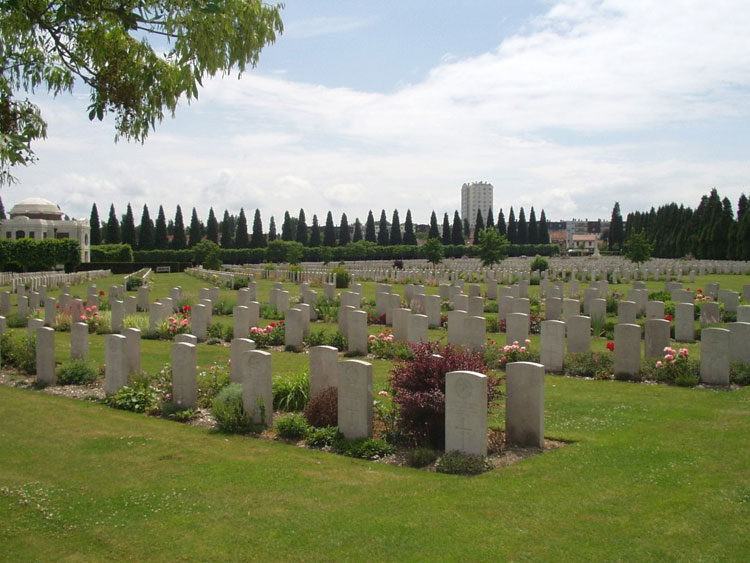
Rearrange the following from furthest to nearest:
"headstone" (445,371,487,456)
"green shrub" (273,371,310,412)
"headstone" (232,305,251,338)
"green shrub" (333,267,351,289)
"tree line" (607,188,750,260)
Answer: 1. "tree line" (607,188,750,260)
2. "green shrub" (333,267,351,289)
3. "headstone" (232,305,251,338)
4. "green shrub" (273,371,310,412)
5. "headstone" (445,371,487,456)

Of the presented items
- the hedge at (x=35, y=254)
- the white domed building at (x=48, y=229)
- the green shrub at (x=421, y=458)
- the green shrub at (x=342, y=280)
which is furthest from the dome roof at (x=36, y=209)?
the green shrub at (x=421, y=458)

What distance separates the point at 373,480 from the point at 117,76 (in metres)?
5.06

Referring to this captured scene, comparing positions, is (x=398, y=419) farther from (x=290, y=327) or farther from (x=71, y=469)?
(x=290, y=327)

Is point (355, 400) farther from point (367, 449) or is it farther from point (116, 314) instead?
point (116, 314)

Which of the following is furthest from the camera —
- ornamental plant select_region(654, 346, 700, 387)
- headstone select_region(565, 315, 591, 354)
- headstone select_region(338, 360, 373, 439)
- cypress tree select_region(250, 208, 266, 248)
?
cypress tree select_region(250, 208, 266, 248)

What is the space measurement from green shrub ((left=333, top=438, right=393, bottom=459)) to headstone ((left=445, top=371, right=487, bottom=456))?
0.81 metres

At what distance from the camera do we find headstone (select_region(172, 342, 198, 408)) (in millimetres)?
11086

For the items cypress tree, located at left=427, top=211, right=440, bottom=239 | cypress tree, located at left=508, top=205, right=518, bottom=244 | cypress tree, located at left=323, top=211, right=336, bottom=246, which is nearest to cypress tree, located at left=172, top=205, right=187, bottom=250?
cypress tree, located at left=323, top=211, right=336, bottom=246

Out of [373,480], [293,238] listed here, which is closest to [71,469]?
[373,480]

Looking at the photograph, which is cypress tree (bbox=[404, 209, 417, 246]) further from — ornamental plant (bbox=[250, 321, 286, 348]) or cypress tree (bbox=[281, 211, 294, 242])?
ornamental plant (bbox=[250, 321, 286, 348])

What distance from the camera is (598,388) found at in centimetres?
1248

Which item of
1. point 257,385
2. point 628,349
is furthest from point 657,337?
point 257,385

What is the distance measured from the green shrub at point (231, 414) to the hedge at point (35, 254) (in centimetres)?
5022

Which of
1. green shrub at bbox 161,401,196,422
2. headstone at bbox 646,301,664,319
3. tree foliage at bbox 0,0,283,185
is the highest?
tree foliage at bbox 0,0,283,185
